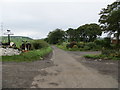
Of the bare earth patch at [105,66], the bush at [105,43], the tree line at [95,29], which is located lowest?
the bare earth patch at [105,66]

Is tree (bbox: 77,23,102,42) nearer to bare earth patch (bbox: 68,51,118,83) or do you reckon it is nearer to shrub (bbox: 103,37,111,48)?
shrub (bbox: 103,37,111,48)

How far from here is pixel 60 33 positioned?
2007 inches

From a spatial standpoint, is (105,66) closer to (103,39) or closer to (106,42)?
(106,42)

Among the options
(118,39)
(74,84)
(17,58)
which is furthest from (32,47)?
(118,39)

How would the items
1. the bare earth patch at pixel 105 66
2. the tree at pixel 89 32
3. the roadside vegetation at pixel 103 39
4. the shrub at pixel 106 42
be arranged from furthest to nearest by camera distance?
the tree at pixel 89 32 < the shrub at pixel 106 42 < the roadside vegetation at pixel 103 39 < the bare earth patch at pixel 105 66

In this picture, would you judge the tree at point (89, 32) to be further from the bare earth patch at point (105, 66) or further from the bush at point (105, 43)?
the bare earth patch at point (105, 66)

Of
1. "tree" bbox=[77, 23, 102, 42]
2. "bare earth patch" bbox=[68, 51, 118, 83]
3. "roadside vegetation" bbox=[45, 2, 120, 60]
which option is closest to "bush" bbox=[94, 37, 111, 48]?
"roadside vegetation" bbox=[45, 2, 120, 60]

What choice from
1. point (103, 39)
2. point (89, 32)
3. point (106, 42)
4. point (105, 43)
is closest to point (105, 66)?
point (105, 43)

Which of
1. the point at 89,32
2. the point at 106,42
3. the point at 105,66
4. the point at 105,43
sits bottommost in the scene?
the point at 105,66

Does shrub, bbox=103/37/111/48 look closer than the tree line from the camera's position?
No

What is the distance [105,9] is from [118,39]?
668 cm

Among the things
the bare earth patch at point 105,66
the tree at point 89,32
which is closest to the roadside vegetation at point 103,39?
the tree at point 89,32

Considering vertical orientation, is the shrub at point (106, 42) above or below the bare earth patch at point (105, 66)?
above

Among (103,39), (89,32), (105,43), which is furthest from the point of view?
(89,32)
